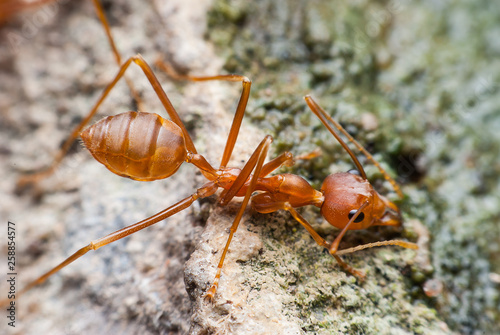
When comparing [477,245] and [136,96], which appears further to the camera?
[136,96]

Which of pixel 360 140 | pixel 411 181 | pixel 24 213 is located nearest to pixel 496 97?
pixel 411 181

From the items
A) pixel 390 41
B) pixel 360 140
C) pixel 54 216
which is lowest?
pixel 54 216

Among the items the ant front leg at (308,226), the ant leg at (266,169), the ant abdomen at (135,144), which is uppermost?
the ant abdomen at (135,144)

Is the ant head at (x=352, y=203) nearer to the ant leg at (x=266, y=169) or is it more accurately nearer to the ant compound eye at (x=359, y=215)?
the ant compound eye at (x=359, y=215)

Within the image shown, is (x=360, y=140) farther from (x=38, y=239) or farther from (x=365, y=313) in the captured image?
(x=38, y=239)

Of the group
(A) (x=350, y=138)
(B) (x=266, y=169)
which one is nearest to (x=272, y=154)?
(B) (x=266, y=169)

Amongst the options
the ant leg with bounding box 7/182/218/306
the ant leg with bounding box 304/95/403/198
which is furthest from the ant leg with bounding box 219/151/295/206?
the ant leg with bounding box 304/95/403/198

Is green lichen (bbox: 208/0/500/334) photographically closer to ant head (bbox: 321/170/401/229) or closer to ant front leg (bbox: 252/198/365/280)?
ant front leg (bbox: 252/198/365/280)

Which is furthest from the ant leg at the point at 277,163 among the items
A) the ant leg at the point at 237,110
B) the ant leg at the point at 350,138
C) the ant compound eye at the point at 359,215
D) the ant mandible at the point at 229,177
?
the ant compound eye at the point at 359,215
